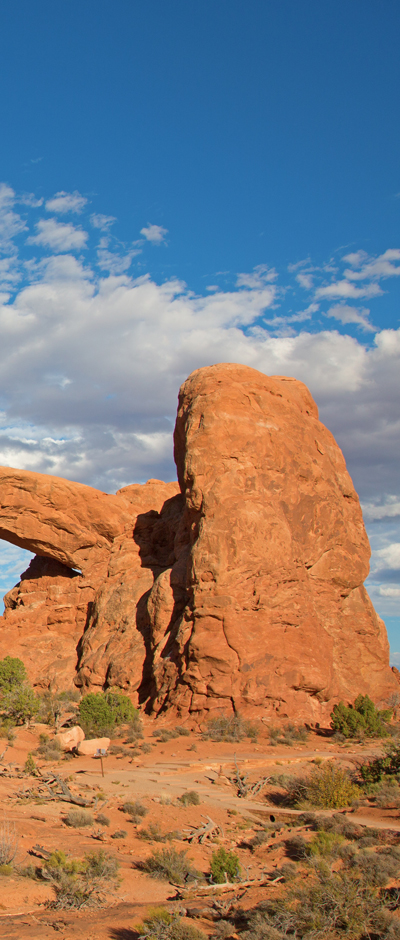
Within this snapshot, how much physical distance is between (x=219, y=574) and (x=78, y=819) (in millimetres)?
12017

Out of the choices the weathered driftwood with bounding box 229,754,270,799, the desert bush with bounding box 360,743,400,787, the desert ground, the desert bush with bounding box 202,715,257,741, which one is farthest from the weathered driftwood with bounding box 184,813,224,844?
the desert bush with bounding box 202,715,257,741

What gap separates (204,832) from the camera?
11.0 m

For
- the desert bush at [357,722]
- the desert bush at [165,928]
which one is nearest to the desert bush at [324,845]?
the desert bush at [165,928]

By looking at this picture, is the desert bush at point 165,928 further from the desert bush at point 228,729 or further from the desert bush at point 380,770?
the desert bush at point 228,729

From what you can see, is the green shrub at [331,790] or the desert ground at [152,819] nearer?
the desert ground at [152,819]

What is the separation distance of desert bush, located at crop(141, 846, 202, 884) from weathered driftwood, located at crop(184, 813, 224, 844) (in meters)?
1.13

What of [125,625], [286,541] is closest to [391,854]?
[286,541]

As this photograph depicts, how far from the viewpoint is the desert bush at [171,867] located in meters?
8.98

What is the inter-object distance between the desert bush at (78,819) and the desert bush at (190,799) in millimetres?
2218

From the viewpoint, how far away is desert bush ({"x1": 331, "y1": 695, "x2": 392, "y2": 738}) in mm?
19859

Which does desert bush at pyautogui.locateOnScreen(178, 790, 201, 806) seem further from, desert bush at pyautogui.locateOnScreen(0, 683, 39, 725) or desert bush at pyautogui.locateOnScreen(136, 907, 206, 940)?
desert bush at pyautogui.locateOnScreen(0, 683, 39, 725)

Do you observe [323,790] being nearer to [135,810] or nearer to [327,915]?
[135,810]

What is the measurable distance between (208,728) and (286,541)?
7.45 m

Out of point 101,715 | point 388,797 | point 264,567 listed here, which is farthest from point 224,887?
point 264,567
